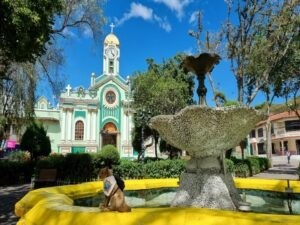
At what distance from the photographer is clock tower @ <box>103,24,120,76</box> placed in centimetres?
5350

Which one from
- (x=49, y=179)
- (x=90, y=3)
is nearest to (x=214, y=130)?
(x=49, y=179)

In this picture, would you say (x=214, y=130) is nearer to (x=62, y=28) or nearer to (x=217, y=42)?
(x=62, y=28)

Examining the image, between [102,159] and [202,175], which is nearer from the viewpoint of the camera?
[202,175]

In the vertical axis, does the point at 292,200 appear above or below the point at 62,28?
below

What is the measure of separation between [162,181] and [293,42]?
17511 millimetres

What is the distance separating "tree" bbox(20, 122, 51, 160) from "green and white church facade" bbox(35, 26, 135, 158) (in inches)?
871

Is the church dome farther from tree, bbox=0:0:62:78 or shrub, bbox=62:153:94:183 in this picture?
tree, bbox=0:0:62:78

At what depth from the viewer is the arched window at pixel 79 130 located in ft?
164

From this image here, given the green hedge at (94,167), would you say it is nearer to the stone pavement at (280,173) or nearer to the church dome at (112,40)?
the stone pavement at (280,173)

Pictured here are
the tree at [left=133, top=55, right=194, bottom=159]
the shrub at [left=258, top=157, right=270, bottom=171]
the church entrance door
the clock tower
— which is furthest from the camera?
the clock tower

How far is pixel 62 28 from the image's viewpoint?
17.4 meters

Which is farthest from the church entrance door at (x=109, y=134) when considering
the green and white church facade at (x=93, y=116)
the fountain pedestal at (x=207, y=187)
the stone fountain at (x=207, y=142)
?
the fountain pedestal at (x=207, y=187)

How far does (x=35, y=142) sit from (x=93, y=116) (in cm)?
2478

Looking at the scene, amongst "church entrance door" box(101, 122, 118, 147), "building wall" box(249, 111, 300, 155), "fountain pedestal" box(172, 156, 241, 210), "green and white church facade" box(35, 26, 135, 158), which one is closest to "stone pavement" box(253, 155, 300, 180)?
"fountain pedestal" box(172, 156, 241, 210)
